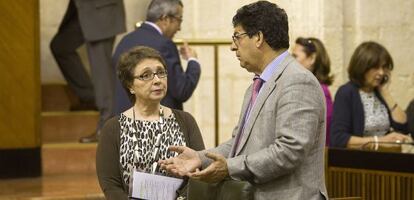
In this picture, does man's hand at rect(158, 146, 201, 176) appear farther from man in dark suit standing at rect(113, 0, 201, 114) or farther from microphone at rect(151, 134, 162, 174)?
man in dark suit standing at rect(113, 0, 201, 114)

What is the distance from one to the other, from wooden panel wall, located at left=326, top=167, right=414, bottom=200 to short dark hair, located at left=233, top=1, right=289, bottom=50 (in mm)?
2481

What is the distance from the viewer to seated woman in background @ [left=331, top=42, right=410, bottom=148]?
8062 millimetres

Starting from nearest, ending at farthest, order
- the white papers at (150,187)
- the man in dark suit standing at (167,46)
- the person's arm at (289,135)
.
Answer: the person's arm at (289,135)
the white papers at (150,187)
the man in dark suit standing at (167,46)

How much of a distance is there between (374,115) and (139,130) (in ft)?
8.89

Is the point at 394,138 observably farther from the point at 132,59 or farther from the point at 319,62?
the point at 132,59

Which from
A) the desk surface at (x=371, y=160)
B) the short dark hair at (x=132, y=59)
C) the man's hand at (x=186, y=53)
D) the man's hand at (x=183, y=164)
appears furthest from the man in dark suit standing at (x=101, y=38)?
the man's hand at (x=183, y=164)

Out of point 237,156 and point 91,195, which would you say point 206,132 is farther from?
point 237,156

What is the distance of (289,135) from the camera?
15.4ft

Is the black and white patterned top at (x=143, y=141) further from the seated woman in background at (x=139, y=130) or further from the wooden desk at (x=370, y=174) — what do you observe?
the wooden desk at (x=370, y=174)

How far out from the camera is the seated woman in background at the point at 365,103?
26.5ft

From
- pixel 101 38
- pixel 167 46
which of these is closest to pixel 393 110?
pixel 167 46

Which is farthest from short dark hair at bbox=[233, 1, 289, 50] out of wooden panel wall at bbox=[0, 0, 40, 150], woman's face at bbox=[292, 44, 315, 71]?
wooden panel wall at bbox=[0, 0, 40, 150]

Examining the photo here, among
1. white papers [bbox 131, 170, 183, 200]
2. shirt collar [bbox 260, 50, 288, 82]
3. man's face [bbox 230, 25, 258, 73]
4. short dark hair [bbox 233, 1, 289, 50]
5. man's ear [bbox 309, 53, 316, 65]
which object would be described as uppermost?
short dark hair [bbox 233, 1, 289, 50]

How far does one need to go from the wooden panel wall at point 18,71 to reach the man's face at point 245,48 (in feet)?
17.0
